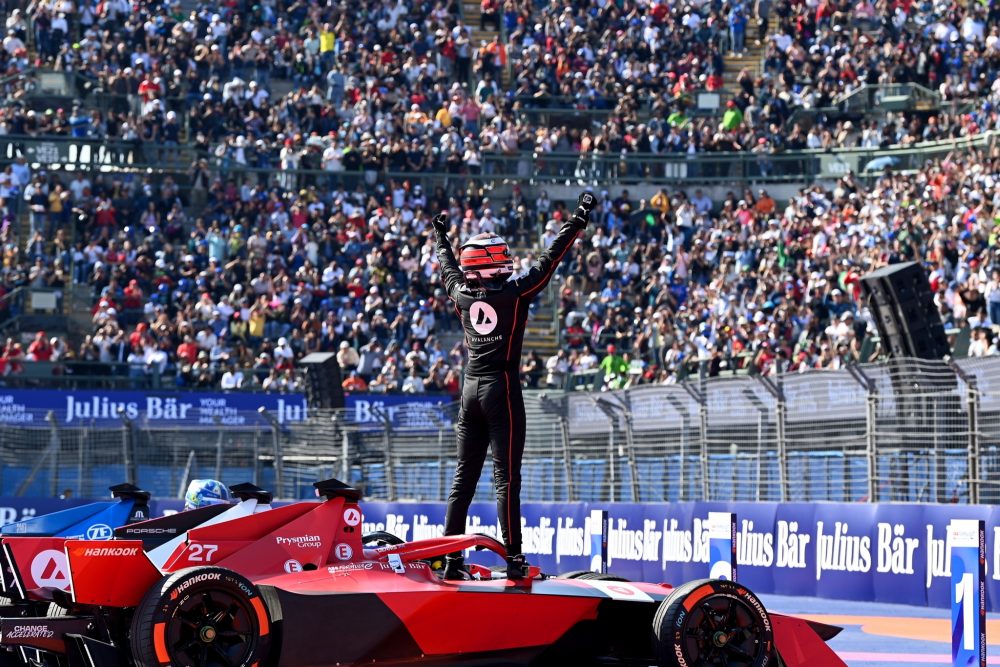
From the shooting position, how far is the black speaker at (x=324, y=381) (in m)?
25.4

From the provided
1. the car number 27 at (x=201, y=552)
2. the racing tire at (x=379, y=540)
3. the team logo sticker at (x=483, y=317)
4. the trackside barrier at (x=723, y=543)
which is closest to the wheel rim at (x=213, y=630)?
the car number 27 at (x=201, y=552)

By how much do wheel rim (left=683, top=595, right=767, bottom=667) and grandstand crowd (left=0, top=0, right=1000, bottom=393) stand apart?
54.3 feet

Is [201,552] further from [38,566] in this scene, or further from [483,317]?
[483,317]

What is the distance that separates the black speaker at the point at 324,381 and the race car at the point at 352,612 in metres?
15.7

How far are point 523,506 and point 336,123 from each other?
1830 cm

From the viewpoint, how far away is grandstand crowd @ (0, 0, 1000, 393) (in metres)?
30.1

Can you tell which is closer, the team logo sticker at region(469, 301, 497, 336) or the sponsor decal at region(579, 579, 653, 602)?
the sponsor decal at region(579, 579, 653, 602)

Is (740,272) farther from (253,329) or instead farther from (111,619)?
(111,619)

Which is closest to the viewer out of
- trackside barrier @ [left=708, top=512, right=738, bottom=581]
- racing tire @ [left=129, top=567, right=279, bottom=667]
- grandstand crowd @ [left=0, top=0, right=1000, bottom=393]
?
racing tire @ [left=129, top=567, right=279, bottom=667]

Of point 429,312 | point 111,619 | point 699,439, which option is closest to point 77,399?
point 429,312

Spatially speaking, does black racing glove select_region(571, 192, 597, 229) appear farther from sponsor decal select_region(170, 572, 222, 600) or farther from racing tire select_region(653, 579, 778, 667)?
sponsor decal select_region(170, 572, 222, 600)

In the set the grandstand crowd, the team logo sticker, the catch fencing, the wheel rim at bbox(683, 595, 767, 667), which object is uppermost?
the grandstand crowd

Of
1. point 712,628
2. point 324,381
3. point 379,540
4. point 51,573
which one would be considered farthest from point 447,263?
point 324,381

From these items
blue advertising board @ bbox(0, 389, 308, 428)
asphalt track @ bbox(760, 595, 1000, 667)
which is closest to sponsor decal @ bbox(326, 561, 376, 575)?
asphalt track @ bbox(760, 595, 1000, 667)
